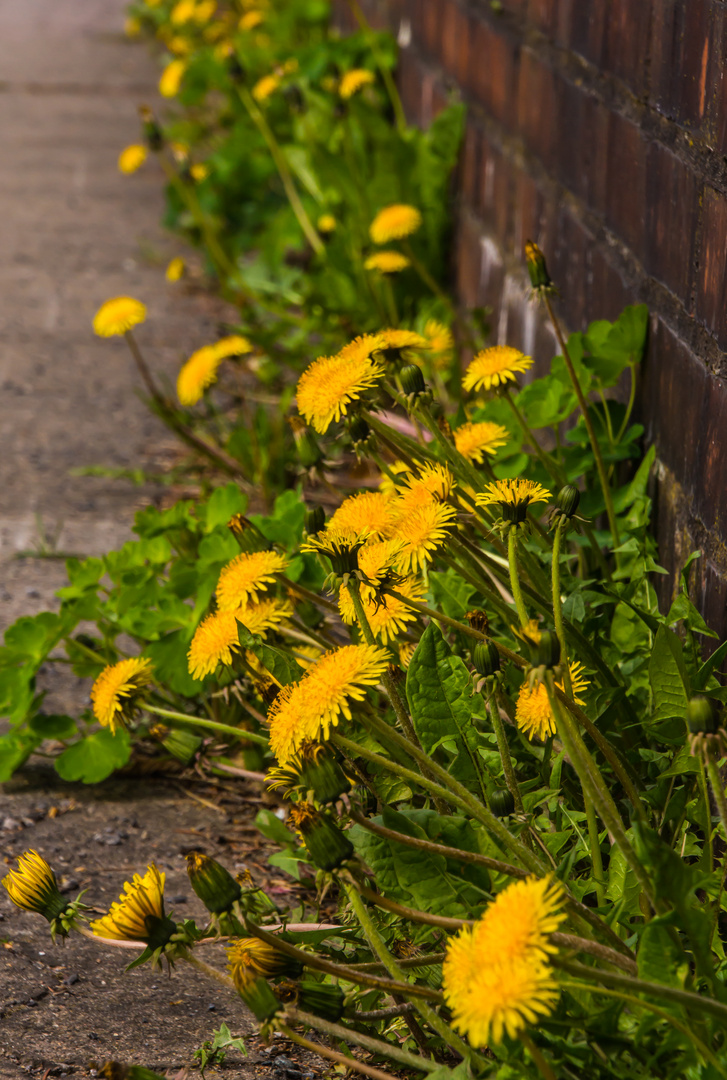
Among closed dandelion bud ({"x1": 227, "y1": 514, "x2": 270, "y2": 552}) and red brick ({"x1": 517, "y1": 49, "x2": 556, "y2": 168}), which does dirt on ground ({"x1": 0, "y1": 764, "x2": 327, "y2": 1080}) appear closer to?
closed dandelion bud ({"x1": 227, "y1": 514, "x2": 270, "y2": 552})

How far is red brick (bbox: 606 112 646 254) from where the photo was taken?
165 centimetres

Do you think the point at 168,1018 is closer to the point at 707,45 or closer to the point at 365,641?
the point at 365,641

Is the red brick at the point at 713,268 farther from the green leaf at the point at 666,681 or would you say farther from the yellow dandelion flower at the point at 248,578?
the yellow dandelion flower at the point at 248,578

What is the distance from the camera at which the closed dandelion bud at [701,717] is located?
0.91 m

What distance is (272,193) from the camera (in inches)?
168

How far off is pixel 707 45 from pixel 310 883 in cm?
116

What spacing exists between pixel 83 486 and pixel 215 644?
1.60m

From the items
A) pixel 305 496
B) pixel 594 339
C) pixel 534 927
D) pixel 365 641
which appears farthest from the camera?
pixel 305 496

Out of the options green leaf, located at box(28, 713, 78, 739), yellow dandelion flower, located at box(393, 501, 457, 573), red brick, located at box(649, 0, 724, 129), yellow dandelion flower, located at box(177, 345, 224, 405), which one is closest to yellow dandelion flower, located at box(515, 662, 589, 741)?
yellow dandelion flower, located at box(393, 501, 457, 573)

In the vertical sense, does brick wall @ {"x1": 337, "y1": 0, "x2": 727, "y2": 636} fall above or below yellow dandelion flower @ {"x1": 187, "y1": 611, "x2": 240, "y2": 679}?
above

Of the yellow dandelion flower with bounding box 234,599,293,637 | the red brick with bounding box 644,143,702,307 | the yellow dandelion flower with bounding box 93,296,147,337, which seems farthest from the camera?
the yellow dandelion flower with bounding box 93,296,147,337

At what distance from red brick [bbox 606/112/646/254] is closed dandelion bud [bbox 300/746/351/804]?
101cm

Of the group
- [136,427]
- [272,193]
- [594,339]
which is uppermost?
[594,339]

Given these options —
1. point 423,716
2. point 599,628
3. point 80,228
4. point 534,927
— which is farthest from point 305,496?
point 80,228
